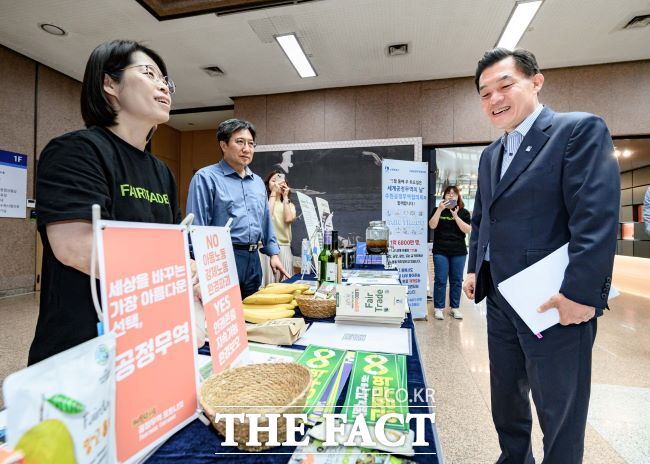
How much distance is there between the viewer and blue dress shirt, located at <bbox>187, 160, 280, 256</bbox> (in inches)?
82.4

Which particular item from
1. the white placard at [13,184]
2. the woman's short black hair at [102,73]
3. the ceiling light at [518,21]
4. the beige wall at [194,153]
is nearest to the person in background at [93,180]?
the woman's short black hair at [102,73]

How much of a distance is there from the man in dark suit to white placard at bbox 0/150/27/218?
5848 millimetres

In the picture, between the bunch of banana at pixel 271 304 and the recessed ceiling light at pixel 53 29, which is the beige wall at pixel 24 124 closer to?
the recessed ceiling light at pixel 53 29

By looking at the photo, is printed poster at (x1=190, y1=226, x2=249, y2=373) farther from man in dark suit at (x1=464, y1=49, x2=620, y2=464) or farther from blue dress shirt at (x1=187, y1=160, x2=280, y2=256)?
blue dress shirt at (x1=187, y1=160, x2=280, y2=256)

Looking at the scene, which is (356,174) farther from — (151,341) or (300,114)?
(151,341)

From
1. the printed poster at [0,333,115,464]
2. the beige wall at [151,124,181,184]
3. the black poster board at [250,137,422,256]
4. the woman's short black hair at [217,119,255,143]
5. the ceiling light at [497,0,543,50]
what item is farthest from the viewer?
the beige wall at [151,124,181,184]

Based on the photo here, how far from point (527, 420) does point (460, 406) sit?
0.79 m

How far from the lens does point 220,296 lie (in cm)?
76

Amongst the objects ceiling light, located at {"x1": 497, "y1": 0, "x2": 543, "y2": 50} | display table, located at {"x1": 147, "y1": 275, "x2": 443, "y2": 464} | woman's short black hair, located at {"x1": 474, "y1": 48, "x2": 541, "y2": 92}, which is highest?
ceiling light, located at {"x1": 497, "y1": 0, "x2": 543, "y2": 50}

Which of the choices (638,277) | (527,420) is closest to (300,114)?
(527,420)

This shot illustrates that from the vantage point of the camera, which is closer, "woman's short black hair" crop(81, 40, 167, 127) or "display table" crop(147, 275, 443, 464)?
"display table" crop(147, 275, 443, 464)


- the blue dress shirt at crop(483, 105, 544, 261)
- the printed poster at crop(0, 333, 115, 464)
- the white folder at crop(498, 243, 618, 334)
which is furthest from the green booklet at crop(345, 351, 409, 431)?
the blue dress shirt at crop(483, 105, 544, 261)

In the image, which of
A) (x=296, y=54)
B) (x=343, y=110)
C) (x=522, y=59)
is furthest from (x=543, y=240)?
(x=343, y=110)

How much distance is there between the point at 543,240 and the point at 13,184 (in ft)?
20.3
